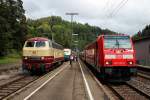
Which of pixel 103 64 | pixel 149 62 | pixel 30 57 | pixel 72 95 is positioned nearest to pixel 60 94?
pixel 72 95

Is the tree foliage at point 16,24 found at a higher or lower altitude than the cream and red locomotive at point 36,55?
higher

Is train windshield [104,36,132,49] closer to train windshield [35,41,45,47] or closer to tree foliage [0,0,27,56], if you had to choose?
train windshield [35,41,45,47]

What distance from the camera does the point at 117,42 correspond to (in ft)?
76.5

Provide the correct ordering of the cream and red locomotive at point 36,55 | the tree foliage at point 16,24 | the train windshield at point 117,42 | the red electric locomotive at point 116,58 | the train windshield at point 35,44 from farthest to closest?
the tree foliage at point 16,24, the train windshield at point 35,44, the cream and red locomotive at point 36,55, the train windshield at point 117,42, the red electric locomotive at point 116,58

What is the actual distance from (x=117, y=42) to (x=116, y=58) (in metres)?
1.40

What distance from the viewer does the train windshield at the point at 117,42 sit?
23156 millimetres

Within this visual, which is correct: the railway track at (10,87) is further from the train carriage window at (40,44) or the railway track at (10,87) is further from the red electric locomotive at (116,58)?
the train carriage window at (40,44)

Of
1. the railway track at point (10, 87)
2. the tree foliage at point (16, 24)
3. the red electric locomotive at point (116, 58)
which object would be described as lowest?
the railway track at point (10, 87)

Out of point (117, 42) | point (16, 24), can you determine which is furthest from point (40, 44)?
point (16, 24)

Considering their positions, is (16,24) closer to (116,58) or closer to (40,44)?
(40,44)

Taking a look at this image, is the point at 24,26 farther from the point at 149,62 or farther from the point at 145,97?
the point at 145,97

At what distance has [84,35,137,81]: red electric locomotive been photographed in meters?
22.1

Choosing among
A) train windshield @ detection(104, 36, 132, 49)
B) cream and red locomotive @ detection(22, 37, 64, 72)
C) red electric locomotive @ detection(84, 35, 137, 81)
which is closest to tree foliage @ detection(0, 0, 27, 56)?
cream and red locomotive @ detection(22, 37, 64, 72)

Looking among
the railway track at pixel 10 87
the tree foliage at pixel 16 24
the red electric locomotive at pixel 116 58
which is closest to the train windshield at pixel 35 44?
the railway track at pixel 10 87
